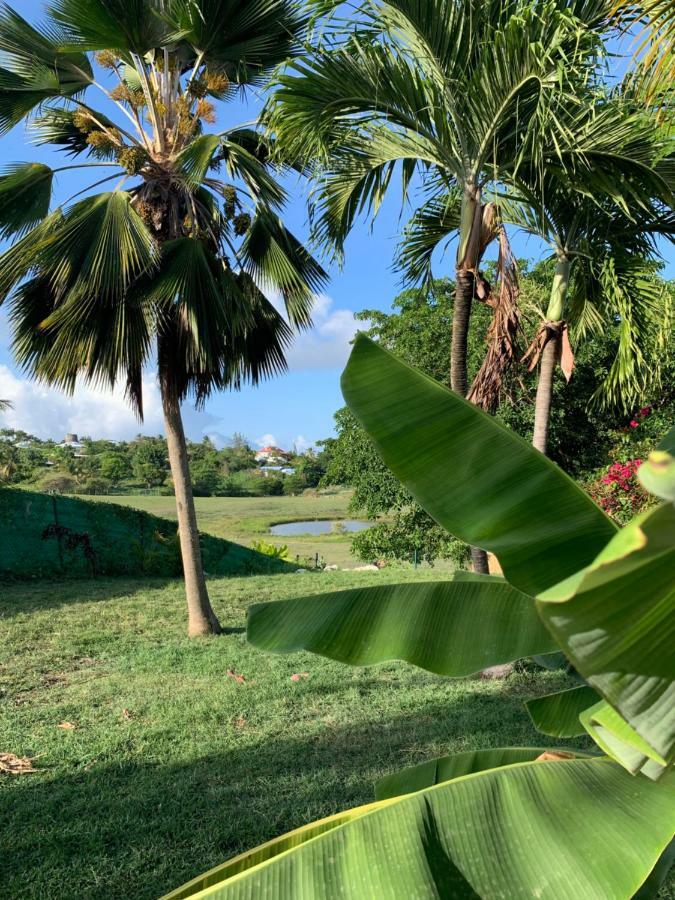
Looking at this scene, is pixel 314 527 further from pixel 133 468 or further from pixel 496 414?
pixel 496 414

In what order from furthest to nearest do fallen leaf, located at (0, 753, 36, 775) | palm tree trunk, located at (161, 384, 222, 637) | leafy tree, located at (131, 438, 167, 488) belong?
leafy tree, located at (131, 438, 167, 488)
palm tree trunk, located at (161, 384, 222, 637)
fallen leaf, located at (0, 753, 36, 775)

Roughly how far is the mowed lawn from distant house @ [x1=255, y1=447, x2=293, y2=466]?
176 feet

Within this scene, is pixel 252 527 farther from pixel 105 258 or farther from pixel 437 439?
pixel 437 439

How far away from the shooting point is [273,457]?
69125 mm

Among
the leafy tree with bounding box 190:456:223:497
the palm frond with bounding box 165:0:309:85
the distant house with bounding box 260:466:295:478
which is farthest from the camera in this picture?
the distant house with bounding box 260:466:295:478

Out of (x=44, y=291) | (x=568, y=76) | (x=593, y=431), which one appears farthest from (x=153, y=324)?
(x=593, y=431)

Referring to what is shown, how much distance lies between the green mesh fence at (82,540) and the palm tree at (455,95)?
33.3ft

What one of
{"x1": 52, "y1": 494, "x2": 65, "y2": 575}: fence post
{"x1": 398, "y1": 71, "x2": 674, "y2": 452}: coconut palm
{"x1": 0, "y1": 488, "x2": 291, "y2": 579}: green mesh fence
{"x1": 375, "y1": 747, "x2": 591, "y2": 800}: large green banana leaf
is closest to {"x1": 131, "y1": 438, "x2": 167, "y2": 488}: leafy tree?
{"x1": 0, "y1": 488, "x2": 291, "y2": 579}: green mesh fence

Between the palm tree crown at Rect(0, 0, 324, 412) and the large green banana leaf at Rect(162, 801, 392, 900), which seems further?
the palm tree crown at Rect(0, 0, 324, 412)

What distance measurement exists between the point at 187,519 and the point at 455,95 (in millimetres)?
5709

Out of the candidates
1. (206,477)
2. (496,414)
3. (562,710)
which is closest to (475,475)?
(562,710)

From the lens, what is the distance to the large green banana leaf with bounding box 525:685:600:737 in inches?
65.4

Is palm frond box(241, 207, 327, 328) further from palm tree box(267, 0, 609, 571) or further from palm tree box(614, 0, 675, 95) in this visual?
palm tree box(614, 0, 675, 95)

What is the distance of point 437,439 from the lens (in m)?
1.31
